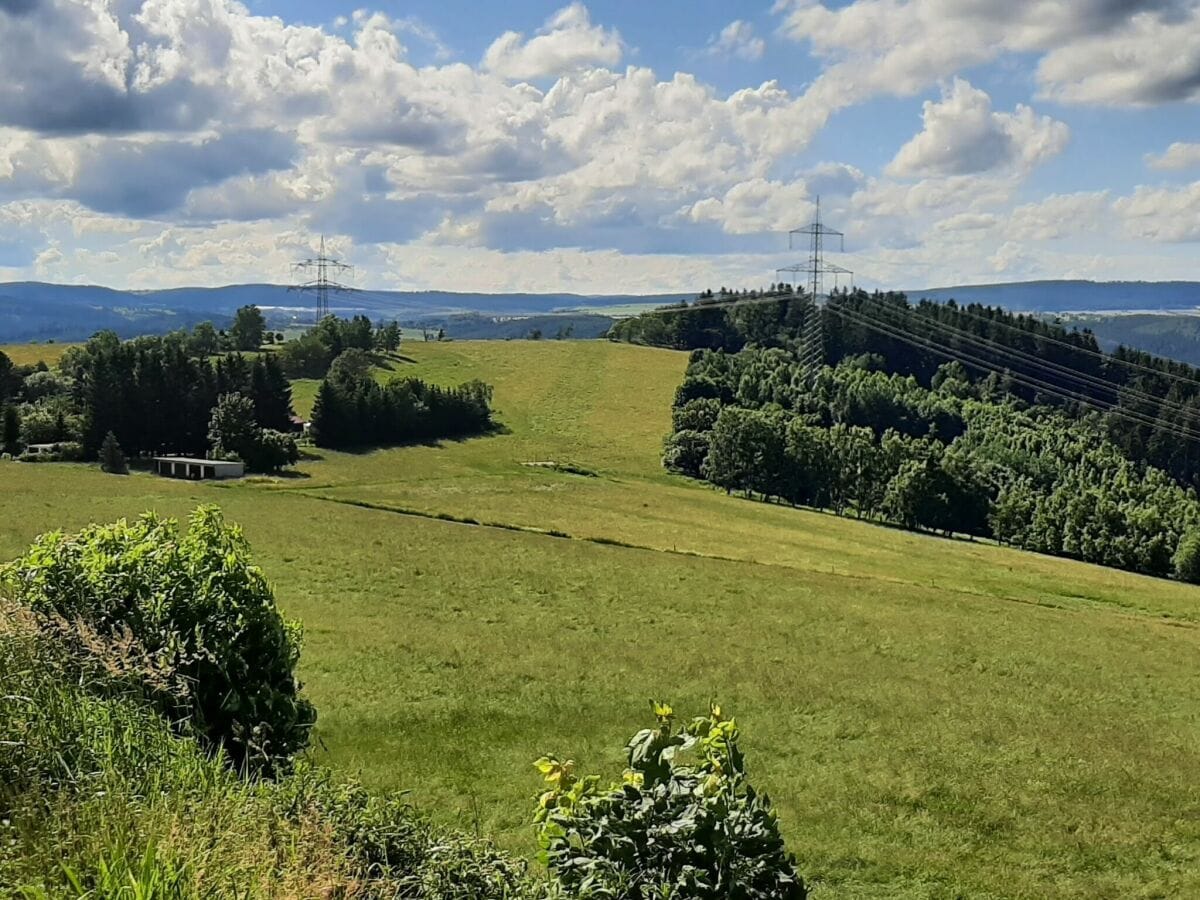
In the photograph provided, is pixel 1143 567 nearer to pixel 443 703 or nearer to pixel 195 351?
pixel 443 703

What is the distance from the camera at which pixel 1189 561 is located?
327ft

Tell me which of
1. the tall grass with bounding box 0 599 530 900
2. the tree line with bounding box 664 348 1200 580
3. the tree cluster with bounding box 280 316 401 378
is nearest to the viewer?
the tall grass with bounding box 0 599 530 900

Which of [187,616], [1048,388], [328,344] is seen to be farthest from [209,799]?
[1048,388]

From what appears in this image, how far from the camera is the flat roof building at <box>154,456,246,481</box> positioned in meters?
85.1

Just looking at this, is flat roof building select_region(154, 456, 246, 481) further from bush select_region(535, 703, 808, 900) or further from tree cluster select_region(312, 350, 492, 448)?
bush select_region(535, 703, 808, 900)

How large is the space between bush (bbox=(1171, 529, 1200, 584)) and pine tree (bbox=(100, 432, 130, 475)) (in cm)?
10723

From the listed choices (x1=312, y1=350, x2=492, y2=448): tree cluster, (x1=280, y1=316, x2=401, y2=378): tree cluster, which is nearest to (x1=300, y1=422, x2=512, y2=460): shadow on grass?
(x1=312, y1=350, x2=492, y2=448): tree cluster

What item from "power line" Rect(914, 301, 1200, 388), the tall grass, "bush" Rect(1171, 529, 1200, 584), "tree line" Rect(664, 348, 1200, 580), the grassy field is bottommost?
A: "bush" Rect(1171, 529, 1200, 584)

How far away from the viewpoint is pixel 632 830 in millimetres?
6512

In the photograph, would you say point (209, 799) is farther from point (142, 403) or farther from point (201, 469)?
point (142, 403)

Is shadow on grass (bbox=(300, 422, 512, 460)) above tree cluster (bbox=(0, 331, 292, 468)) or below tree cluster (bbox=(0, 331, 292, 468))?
below

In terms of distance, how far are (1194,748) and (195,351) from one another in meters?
155

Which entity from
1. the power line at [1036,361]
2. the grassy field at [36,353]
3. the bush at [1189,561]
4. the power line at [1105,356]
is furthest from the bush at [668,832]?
the power line at [1105,356]

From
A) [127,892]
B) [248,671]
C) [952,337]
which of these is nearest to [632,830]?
[127,892]
